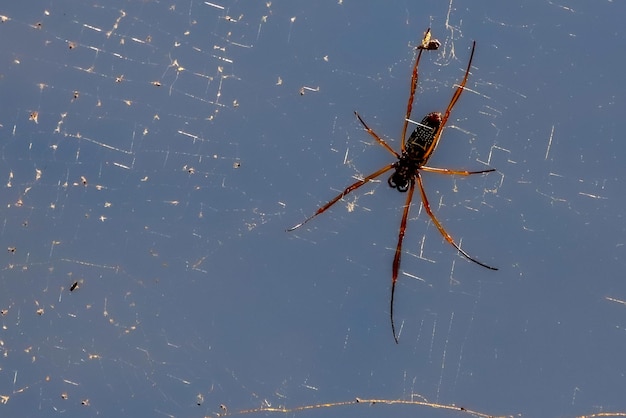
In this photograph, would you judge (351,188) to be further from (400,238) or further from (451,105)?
(451,105)

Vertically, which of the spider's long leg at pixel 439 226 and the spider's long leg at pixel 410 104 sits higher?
the spider's long leg at pixel 410 104

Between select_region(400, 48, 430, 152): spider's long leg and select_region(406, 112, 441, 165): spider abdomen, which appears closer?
select_region(406, 112, 441, 165): spider abdomen

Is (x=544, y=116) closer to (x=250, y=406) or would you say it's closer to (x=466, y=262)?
(x=466, y=262)

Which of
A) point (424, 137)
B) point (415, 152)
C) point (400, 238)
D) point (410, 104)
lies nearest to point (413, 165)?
point (415, 152)

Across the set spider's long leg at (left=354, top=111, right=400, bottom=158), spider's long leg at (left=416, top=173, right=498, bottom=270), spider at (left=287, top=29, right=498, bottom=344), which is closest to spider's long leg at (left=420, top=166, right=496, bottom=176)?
spider at (left=287, top=29, right=498, bottom=344)

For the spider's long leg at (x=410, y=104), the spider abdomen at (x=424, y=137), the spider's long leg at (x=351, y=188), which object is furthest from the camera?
the spider's long leg at (x=351, y=188)

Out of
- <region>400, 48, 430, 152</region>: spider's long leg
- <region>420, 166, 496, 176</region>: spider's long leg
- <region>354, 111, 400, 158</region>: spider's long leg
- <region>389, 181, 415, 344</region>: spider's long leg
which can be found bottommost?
<region>389, 181, 415, 344</region>: spider's long leg

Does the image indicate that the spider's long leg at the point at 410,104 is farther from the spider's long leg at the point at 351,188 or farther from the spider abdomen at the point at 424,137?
the spider's long leg at the point at 351,188

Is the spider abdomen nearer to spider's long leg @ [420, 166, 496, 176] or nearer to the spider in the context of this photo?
the spider

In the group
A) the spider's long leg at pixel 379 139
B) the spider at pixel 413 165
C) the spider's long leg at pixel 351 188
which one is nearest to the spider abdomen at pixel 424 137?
the spider at pixel 413 165
